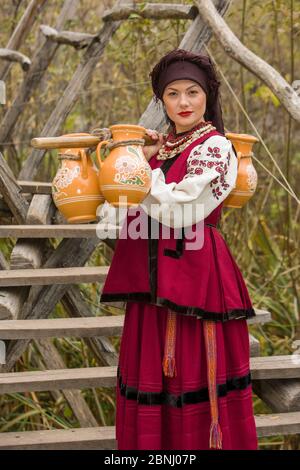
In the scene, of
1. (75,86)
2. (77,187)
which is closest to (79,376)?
(77,187)

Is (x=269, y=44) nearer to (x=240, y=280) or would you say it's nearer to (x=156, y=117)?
(x=156, y=117)

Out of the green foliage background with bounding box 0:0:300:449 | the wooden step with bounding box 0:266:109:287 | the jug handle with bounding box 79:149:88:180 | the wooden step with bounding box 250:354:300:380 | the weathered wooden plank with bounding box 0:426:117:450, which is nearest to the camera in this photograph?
the jug handle with bounding box 79:149:88:180

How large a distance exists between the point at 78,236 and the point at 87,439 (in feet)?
3.51

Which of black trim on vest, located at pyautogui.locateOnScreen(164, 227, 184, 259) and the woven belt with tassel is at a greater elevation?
black trim on vest, located at pyautogui.locateOnScreen(164, 227, 184, 259)

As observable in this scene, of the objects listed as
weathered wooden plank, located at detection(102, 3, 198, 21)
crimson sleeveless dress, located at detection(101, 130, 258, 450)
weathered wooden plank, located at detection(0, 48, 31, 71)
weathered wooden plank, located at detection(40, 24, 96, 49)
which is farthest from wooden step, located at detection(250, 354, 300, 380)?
weathered wooden plank, located at detection(0, 48, 31, 71)

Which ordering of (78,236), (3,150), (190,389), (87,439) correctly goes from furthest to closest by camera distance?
(3,150), (78,236), (87,439), (190,389)

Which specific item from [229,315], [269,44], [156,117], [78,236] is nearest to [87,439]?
[229,315]

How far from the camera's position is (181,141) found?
2.35 meters

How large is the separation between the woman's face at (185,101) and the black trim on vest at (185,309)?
1.77 feet

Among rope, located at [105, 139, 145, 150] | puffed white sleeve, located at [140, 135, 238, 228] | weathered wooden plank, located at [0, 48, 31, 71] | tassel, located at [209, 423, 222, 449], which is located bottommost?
tassel, located at [209, 423, 222, 449]

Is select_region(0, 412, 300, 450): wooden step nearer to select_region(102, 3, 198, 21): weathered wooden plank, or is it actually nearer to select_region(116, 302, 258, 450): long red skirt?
select_region(116, 302, 258, 450): long red skirt

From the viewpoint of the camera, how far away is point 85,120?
22.3 feet

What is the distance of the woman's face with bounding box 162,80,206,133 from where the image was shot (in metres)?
2.32

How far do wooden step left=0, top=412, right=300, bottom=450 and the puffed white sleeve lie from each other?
0.98 metres
